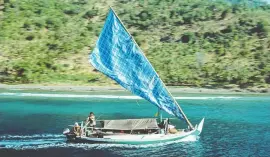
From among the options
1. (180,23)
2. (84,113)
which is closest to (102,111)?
(84,113)

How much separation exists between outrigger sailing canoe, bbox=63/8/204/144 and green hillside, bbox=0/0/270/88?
163 feet

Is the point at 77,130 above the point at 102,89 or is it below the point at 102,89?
below

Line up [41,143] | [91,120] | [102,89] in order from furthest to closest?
[102,89], [91,120], [41,143]

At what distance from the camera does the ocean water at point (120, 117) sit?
36.5m

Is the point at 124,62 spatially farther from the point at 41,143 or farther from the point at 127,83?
the point at 41,143

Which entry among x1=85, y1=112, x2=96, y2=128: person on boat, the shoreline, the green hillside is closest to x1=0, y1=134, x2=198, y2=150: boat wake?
x1=85, y1=112, x2=96, y2=128: person on boat

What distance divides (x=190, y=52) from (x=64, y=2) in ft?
176

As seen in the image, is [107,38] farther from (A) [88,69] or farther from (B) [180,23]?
(B) [180,23]

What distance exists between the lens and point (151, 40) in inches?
4434

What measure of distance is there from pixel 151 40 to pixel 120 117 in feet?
187

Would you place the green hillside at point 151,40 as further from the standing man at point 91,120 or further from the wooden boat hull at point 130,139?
the wooden boat hull at point 130,139

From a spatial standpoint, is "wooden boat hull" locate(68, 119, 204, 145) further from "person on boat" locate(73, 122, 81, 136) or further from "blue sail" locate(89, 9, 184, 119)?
"blue sail" locate(89, 9, 184, 119)

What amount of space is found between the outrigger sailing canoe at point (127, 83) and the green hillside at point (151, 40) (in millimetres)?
49619

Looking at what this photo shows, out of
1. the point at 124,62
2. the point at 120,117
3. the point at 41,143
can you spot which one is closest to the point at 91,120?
the point at 41,143
